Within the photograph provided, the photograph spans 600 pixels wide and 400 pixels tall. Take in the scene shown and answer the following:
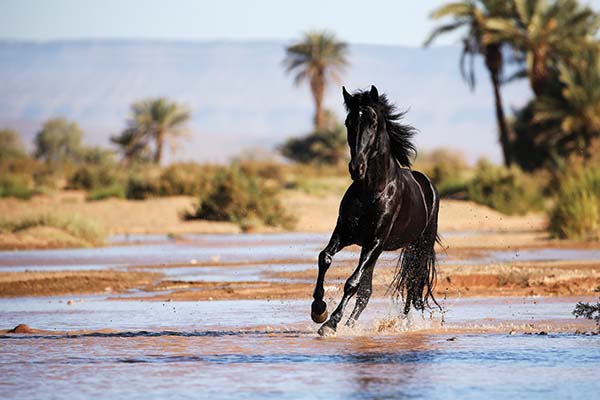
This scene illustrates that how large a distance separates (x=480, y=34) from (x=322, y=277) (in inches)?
1925

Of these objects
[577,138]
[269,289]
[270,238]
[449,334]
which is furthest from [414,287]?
[577,138]

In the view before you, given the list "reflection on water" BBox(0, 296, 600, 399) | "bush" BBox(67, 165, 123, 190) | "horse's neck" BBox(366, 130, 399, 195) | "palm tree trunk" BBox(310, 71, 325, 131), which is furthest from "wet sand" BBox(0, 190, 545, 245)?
"palm tree trunk" BBox(310, 71, 325, 131)

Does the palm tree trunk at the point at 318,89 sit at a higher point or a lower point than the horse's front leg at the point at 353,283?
higher

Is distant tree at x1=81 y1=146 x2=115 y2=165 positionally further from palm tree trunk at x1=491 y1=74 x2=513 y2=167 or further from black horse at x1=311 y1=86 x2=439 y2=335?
black horse at x1=311 y1=86 x2=439 y2=335

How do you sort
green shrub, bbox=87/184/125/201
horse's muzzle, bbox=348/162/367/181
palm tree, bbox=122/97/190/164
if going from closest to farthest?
horse's muzzle, bbox=348/162/367/181 < green shrub, bbox=87/184/125/201 < palm tree, bbox=122/97/190/164

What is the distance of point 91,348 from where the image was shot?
11133 mm

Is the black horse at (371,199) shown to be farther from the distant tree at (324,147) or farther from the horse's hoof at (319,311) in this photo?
the distant tree at (324,147)

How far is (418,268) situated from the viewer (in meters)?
14.2

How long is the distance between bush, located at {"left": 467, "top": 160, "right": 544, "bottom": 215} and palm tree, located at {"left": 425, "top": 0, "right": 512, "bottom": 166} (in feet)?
35.6

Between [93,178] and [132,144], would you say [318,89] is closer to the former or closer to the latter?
[132,144]

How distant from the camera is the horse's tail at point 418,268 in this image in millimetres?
13969

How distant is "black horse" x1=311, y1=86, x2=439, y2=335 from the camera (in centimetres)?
1180

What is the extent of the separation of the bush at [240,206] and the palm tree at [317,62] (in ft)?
148

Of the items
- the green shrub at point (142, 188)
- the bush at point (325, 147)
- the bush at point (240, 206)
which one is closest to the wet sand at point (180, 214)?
the bush at point (240, 206)
